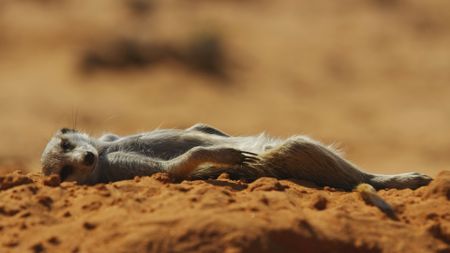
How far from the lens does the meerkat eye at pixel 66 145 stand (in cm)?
675

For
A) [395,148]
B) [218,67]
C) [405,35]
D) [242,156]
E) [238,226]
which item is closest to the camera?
[238,226]

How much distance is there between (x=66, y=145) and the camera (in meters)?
6.80

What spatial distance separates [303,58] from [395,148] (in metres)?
6.87

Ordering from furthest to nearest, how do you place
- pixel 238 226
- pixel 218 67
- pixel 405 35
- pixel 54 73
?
pixel 405 35
pixel 218 67
pixel 54 73
pixel 238 226

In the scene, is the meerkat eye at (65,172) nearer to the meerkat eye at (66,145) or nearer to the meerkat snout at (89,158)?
the meerkat eye at (66,145)

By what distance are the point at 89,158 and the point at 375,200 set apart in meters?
2.12

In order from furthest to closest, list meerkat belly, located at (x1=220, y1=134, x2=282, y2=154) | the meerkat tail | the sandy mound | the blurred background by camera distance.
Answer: the blurred background
meerkat belly, located at (x1=220, y1=134, x2=282, y2=154)
the meerkat tail
the sandy mound

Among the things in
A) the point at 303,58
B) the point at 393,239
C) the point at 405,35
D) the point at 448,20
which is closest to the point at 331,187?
the point at 393,239

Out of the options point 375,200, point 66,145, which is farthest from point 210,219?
point 66,145

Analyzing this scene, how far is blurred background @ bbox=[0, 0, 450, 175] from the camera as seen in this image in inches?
769

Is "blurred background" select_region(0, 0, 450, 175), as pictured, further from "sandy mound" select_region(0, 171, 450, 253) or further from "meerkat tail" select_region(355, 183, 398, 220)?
"meerkat tail" select_region(355, 183, 398, 220)

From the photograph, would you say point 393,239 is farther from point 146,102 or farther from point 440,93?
point 440,93

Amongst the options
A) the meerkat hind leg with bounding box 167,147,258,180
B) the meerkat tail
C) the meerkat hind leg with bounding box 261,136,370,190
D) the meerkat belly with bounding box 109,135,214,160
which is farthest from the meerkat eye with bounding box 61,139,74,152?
the meerkat tail

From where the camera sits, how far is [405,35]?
2719 centimetres
